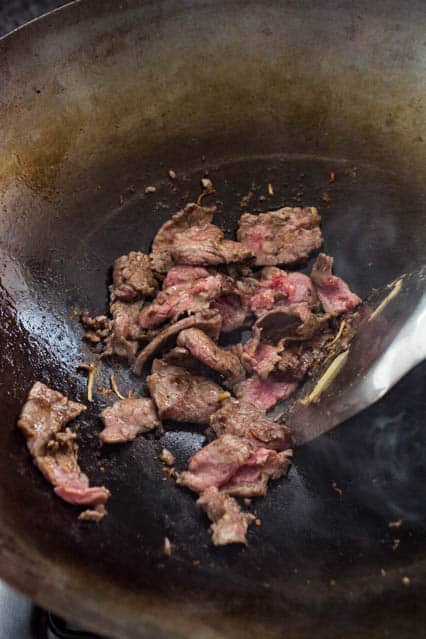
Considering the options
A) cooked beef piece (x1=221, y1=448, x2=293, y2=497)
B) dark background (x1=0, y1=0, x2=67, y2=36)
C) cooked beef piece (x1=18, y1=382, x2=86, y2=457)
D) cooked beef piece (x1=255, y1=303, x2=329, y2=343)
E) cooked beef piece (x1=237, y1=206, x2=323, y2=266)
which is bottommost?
cooked beef piece (x1=221, y1=448, x2=293, y2=497)

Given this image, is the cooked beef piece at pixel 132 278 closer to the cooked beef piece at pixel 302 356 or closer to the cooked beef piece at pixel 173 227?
the cooked beef piece at pixel 173 227

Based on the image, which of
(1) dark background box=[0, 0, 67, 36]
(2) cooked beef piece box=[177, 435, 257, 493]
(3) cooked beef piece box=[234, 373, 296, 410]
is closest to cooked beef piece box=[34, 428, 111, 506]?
(2) cooked beef piece box=[177, 435, 257, 493]

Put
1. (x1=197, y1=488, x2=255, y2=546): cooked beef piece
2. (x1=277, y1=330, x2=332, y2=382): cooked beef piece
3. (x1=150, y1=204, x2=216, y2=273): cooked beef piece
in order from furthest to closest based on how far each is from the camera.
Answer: (x1=150, y1=204, x2=216, y2=273): cooked beef piece
(x1=277, y1=330, x2=332, y2=382): cooked beef piece
(x1=197, y1=488, x2=255, y2=546): cooked beef piece

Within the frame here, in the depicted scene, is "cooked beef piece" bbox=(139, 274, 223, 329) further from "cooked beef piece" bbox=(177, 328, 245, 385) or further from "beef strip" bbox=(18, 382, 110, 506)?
"beef strip" bbox=(18, 382, 110, 506)

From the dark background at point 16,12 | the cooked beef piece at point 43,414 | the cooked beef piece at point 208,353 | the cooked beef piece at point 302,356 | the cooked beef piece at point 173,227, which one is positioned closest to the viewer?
the cooked beef piece at point 43,414

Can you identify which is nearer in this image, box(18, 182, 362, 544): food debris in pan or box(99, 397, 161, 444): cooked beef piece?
box(18, 182, 362, 544): food debris in pan

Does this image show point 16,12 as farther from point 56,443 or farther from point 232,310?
point 56,443

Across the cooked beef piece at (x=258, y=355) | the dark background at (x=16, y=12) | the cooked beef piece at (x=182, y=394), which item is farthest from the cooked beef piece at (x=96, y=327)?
the dark background at (x=16, y=12)
